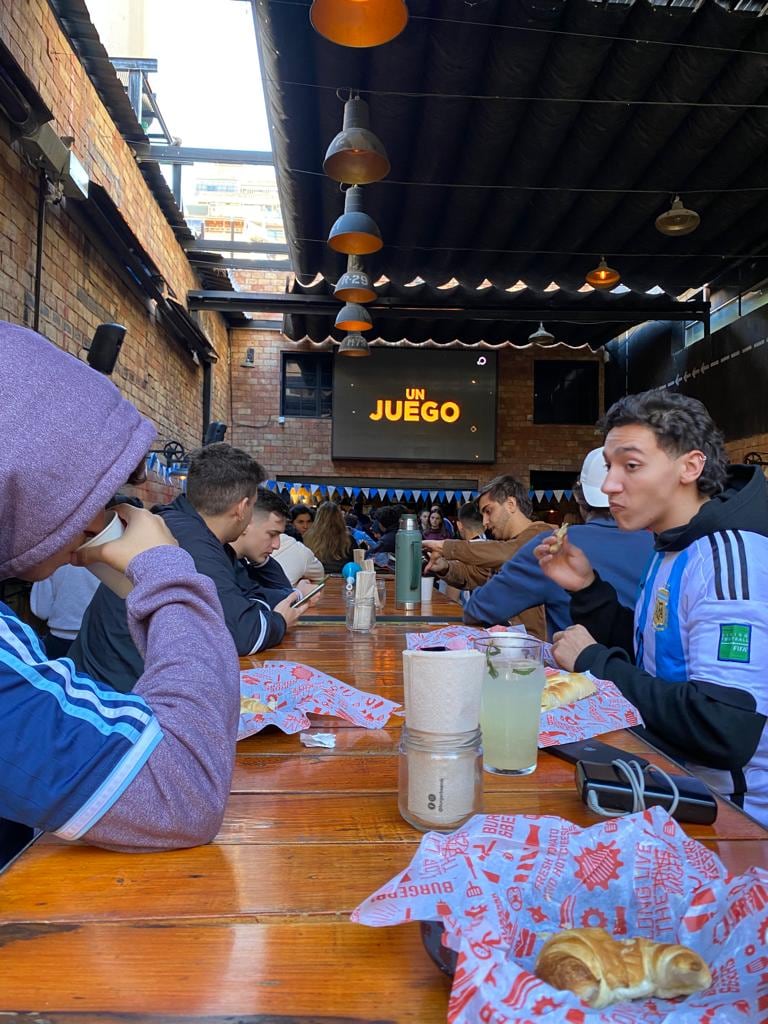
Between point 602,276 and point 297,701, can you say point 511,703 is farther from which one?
point 602,276

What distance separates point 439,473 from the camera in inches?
418

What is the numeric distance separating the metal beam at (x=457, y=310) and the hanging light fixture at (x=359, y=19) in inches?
206

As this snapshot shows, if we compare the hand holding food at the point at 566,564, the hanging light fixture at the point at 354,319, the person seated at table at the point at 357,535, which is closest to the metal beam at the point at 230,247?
the hanging light fixture at the point at 354,319

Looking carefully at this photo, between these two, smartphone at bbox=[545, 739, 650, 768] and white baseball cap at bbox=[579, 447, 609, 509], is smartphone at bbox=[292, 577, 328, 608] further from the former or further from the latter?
smartphone at bbox=[545, 739, 650, 768]

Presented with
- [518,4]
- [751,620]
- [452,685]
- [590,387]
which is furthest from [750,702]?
[590,387]

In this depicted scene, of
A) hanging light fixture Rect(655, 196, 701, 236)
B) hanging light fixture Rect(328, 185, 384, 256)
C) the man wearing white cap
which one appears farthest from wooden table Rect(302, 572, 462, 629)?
hanging light fixture Rect(655, 196, 701, 236)

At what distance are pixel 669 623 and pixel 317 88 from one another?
401 cm

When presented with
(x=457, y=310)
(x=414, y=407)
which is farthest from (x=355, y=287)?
(x=414, y=407)

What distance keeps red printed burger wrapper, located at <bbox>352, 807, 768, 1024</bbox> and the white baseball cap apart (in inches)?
78.4

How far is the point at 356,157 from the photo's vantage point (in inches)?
138

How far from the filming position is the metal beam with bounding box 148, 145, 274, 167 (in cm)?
585

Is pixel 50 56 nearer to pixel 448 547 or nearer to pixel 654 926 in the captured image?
pixel 448 547

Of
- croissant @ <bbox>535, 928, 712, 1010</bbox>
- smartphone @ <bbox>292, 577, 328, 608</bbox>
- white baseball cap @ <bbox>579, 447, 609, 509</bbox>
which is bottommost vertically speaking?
croissant @ <bbox>535, 928, 712, 1010</bbox>

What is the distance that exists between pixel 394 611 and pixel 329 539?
2.97 metres
